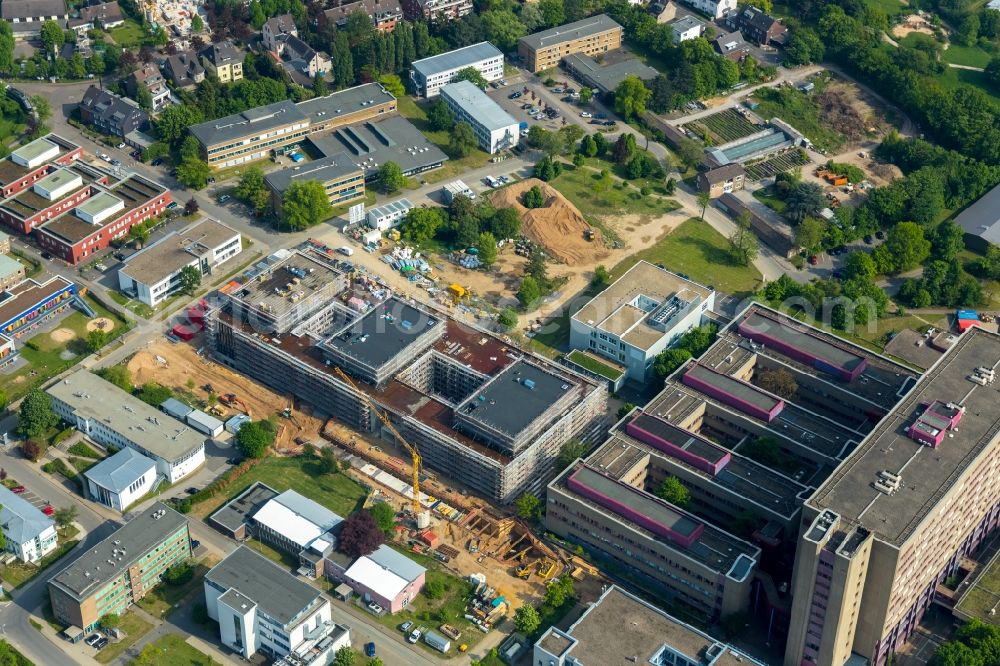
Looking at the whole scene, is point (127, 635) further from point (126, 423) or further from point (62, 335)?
point (62, 335)

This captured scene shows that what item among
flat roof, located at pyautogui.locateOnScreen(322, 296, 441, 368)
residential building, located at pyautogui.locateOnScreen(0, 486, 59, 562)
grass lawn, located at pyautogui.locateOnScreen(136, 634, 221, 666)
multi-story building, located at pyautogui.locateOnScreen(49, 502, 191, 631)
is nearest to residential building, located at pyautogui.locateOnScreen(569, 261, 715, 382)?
flat roof, located at pyautogui.locateOnScreen(322, 296, 441, 368)

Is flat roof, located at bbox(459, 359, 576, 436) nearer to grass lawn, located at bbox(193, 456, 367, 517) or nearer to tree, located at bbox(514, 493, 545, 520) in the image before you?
tree, located at bbox(514, 493, 545, 520)

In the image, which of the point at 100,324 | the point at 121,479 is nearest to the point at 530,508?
the point at 121,479

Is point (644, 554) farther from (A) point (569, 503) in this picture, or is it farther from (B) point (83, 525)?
(B) point (83, 525)

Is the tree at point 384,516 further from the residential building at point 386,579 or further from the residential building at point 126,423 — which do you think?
the residential building at point 126,423

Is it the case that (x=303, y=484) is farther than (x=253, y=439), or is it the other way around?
(x=253, y=439)

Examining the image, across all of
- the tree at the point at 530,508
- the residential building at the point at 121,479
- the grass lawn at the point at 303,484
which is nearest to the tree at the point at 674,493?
the tree at the point at 530,508
